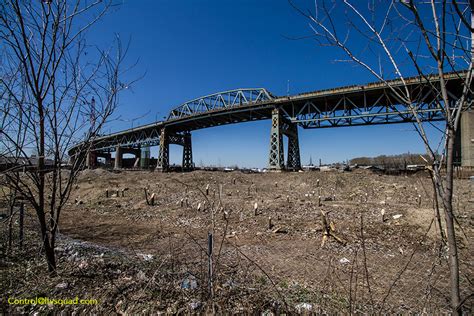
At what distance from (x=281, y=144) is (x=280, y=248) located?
15.7 metres

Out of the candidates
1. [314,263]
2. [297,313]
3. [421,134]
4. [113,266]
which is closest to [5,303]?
[113,266]

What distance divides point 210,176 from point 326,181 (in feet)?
29.8

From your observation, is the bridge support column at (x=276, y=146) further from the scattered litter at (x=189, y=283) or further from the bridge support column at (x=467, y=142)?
the scattered litter at (x=189, y=283)

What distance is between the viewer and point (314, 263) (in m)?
4.71

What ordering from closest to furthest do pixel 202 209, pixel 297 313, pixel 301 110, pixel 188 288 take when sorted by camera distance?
1. pixel 297 313
2. pixel 188 288
3. pixel 202 209
4. pixel 301 110

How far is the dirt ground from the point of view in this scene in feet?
7.96

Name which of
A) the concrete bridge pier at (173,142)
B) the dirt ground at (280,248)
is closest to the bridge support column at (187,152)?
the concrete bridge pier at (173,142)

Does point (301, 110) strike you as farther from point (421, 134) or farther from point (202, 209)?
point (421, 134)

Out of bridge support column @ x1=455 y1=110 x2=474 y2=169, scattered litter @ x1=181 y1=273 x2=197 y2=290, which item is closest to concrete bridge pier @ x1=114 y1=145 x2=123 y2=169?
scattered litter @ x1=181 y1=273 x2=197 y2=290

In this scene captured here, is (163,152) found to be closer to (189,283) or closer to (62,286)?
(62,286)

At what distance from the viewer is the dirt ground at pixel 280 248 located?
2426 millimetres

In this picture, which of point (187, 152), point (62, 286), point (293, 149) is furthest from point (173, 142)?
point (62, 286)

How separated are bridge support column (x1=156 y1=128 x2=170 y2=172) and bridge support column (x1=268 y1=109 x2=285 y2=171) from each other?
56.1 feet

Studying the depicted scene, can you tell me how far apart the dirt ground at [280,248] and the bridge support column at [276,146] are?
6.43m
